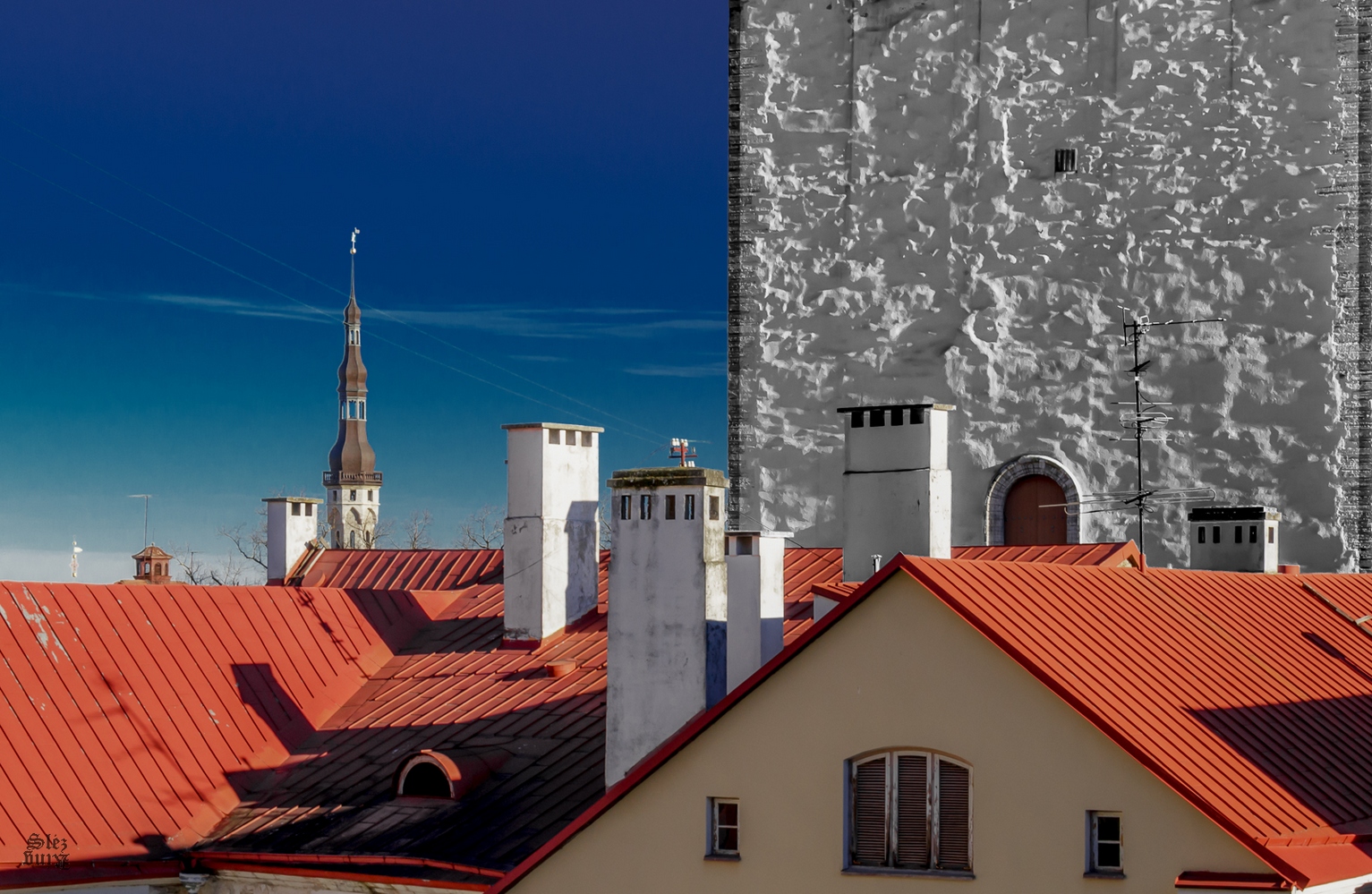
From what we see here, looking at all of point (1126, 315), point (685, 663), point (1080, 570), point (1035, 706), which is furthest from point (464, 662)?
point (1126, 315)

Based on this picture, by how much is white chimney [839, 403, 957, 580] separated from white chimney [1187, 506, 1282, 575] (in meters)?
6.48

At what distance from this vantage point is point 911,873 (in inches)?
485

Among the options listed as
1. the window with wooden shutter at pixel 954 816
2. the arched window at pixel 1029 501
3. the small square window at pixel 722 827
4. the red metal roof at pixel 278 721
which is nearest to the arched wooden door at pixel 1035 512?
the arched window at pixel 1029 501

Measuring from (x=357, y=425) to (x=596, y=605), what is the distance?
81.7m

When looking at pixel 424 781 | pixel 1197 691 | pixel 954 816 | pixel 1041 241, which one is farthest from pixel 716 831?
pixel 1041 241

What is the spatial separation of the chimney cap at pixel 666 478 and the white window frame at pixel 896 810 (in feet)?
9.27

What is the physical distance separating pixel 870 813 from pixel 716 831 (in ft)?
3.81

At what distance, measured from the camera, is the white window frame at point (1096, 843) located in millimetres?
11578

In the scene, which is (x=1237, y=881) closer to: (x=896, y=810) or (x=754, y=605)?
(x=896, y=810)

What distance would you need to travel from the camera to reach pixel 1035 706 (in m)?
11.9

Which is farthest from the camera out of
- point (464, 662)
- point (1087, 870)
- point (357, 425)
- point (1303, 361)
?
point (357, 425)

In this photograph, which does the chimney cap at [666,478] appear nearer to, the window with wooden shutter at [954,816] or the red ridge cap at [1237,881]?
the window with wooden shutter at [954,816]

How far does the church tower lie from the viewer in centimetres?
9306

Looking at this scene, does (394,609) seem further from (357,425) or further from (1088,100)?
(357,425)
